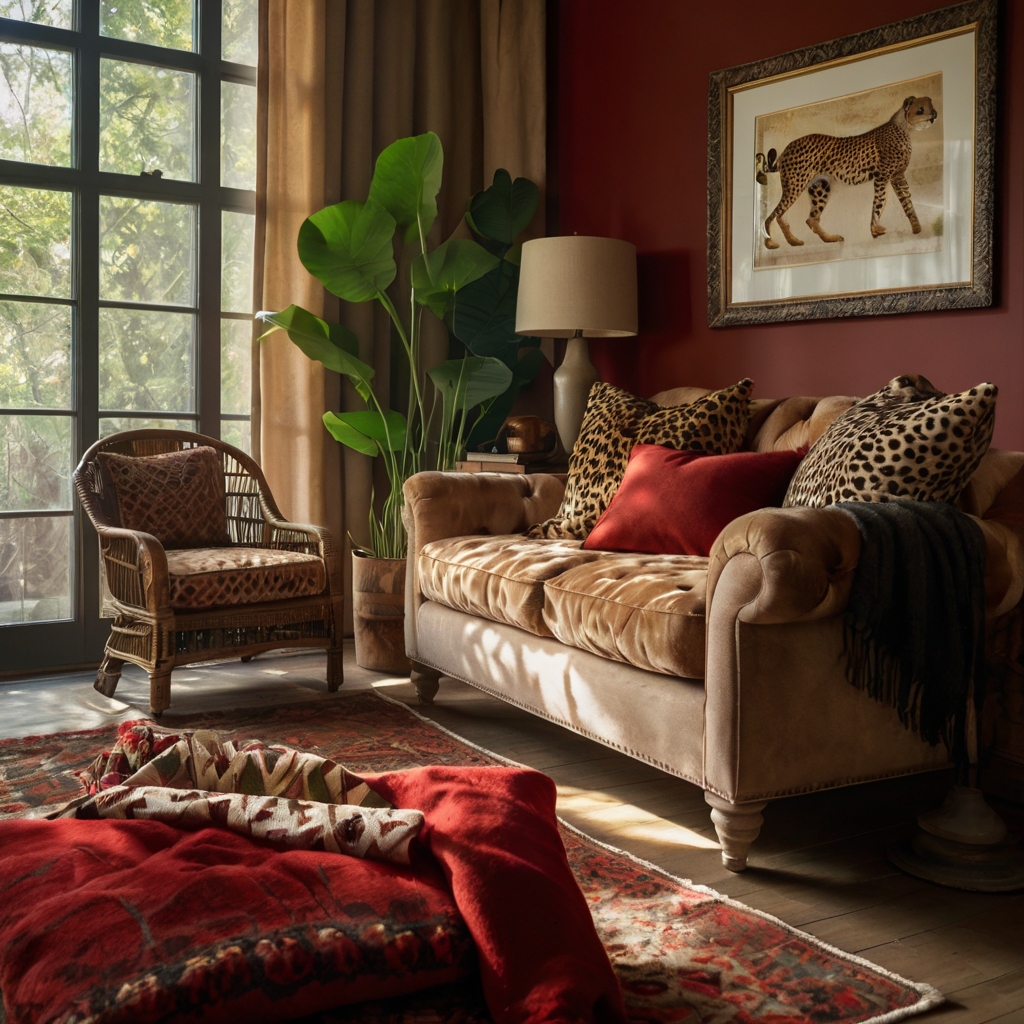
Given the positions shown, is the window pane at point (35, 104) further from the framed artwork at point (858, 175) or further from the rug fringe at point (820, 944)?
the rug fringe at point (820, 944)

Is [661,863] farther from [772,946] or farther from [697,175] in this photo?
[697,175]

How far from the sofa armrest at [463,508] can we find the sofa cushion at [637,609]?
72 centimetres

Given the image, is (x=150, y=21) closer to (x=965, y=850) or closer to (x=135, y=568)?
(x=135, y=568)

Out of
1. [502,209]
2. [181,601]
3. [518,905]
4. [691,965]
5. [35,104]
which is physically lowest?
[691,965]

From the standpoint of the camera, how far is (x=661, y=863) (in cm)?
212

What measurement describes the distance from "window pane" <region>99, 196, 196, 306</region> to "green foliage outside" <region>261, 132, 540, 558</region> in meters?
0.40

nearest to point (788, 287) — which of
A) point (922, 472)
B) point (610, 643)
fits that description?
point (922, 472)

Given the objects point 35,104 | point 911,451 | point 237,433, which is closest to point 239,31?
point 35,104

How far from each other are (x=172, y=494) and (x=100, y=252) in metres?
A: 1.03

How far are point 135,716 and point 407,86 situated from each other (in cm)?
270

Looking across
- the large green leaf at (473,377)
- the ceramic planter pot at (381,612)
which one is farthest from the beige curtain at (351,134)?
the ceramic planter pot at (381,612)

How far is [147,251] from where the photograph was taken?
4086 millimetres

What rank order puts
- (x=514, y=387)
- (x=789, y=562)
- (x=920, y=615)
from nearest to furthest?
(x=789, y=562) < (x=920, y=615) < (x=514, y=387)

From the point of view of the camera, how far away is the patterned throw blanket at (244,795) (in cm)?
154
